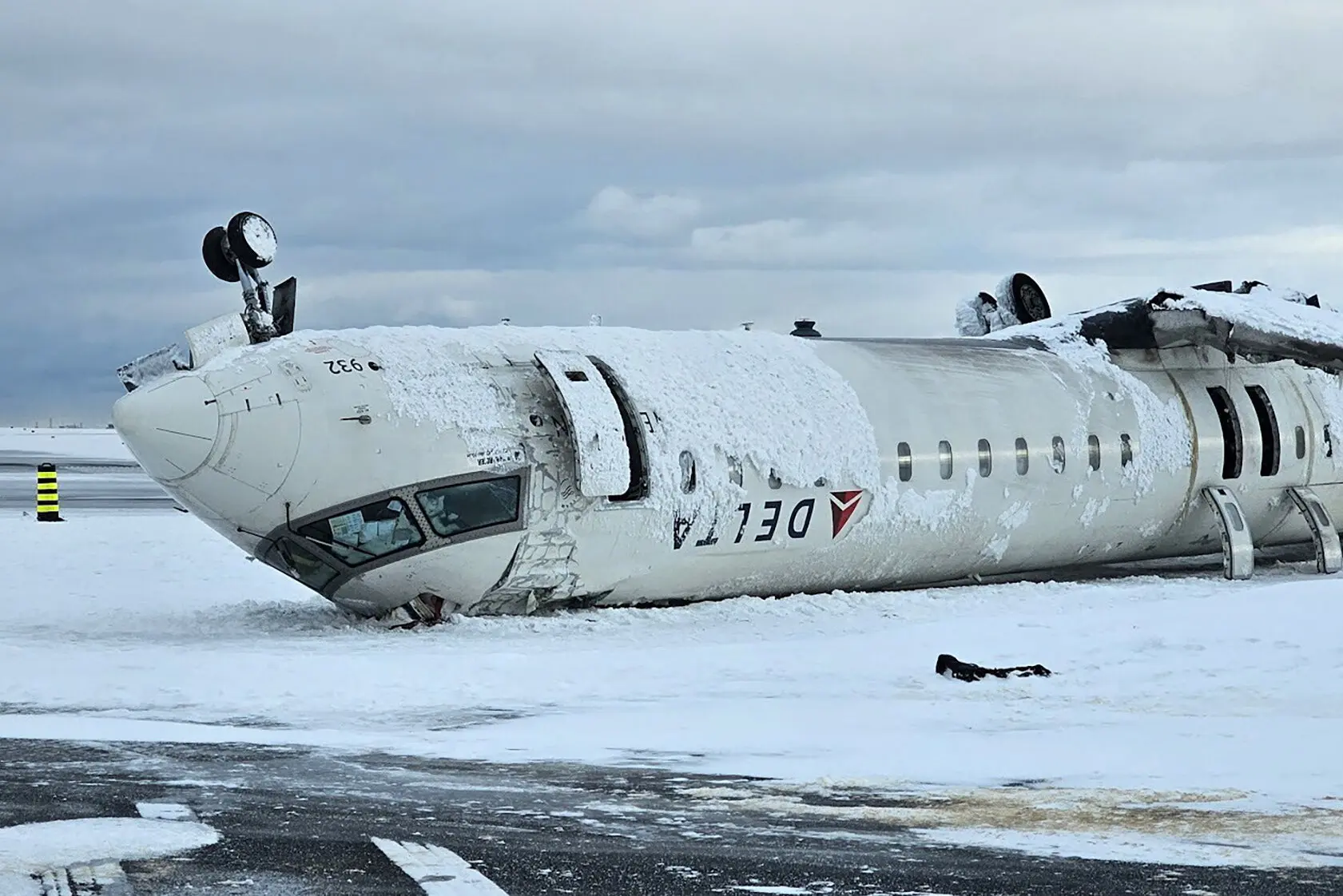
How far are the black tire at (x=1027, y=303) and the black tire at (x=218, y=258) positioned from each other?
12.1m

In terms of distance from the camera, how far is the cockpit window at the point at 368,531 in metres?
14.3

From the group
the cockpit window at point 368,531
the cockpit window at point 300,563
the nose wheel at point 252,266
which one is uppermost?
the nose wheel at point 252,266

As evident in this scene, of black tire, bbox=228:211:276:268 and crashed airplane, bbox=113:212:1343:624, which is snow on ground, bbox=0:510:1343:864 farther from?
black tire, bbox=228:211:276:268

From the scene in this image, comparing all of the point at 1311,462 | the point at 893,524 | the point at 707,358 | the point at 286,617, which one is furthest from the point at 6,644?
the point at 1311,462

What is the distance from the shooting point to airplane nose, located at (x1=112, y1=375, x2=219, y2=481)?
45.2ft

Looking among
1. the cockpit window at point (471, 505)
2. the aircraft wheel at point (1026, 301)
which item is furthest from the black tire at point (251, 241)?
the aircraft wheel at point (1026, 301)

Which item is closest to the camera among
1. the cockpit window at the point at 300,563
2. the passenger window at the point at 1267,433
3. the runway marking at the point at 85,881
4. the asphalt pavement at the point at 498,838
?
the runway marking at the point at 85,881

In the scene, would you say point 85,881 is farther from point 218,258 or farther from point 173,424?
point 218,258

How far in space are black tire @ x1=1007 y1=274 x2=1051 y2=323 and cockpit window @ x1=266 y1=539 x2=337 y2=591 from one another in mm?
12252

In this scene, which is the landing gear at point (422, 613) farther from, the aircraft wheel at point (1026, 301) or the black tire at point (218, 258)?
the aircraft wheel at point (1026, 301)

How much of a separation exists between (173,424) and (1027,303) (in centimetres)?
1362

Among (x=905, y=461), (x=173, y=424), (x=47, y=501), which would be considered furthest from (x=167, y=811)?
(x=47, y=501)

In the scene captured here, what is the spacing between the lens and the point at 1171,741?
29.6 feet

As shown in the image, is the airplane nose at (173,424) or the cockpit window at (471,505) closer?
the airplane nose at (173,424)
